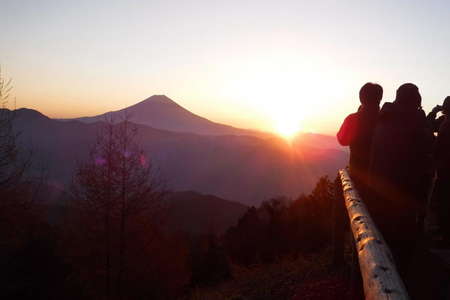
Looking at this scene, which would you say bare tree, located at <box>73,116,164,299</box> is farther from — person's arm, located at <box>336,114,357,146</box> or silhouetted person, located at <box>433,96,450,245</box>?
silhouetted person, located at <box>433,96,450,245</box>

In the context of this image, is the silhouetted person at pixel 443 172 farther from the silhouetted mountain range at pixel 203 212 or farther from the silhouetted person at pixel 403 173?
the silhouetted mountain range at pixel 203 212

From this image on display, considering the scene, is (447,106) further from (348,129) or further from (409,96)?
(409,96)

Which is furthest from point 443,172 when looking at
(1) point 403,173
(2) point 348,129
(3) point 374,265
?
(3) point 374,265

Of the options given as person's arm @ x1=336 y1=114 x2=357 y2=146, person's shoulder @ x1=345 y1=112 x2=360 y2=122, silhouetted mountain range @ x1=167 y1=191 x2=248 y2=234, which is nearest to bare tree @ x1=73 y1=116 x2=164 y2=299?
person's arm @ x1=336 y1=114 x2=357 y2=146

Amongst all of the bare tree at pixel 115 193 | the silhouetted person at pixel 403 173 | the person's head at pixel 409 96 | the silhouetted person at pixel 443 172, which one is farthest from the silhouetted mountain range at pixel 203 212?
the person's head at pixel 409 96

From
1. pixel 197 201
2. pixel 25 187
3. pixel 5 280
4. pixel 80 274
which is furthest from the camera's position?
pixel 197 201

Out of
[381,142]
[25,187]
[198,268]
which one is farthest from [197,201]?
[381,142]

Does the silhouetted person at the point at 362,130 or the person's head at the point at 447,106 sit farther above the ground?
the person's head at the point at 447,106

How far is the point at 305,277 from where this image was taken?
6156mm

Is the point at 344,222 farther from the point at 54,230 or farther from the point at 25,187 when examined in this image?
the point at 25,187

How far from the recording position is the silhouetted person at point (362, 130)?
16.4ft

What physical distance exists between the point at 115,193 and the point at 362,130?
1194 cm

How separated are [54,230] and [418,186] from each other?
13.9 metres

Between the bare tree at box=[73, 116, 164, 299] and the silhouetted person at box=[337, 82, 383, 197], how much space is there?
1157 centimetres
